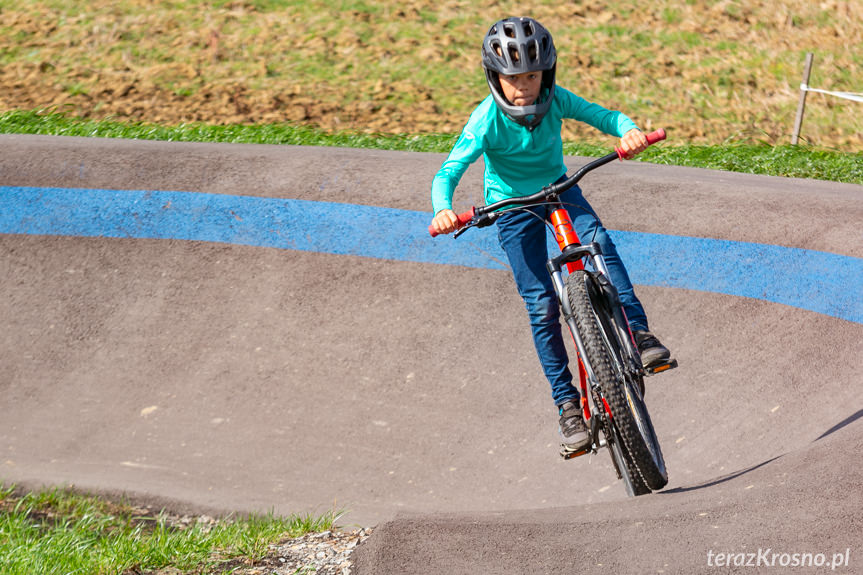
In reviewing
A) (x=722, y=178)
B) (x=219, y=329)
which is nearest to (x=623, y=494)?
(x=219, y=329)

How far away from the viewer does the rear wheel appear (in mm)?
4047

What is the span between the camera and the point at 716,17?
16.7 m

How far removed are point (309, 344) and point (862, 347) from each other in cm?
403

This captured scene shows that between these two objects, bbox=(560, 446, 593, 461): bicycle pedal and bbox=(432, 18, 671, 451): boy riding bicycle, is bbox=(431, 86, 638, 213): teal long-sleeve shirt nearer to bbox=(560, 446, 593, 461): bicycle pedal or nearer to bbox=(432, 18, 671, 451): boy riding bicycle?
bbox=(432, 18, 671, 451): boy riding bicycle

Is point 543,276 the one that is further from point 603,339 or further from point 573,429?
point 573,429

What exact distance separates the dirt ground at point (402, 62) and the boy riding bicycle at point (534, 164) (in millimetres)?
8278

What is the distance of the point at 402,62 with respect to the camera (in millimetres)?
15156

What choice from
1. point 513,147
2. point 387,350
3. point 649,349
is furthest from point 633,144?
point 387,350

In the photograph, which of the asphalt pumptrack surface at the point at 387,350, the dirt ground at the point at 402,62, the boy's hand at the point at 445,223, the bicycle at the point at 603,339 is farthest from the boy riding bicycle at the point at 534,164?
the dirt ground at the point at 402,62

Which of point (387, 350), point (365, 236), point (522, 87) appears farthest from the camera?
point (365, 236)

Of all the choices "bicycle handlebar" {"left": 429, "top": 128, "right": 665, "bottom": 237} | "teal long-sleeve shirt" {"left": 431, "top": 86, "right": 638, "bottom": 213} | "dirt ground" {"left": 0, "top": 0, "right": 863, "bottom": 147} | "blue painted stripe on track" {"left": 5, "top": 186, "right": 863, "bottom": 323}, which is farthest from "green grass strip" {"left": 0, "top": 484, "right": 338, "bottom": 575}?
"dirt ground" {"left": 0, "top": 0, "right": 863, "bottom": 147}

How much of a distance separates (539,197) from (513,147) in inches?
15.1

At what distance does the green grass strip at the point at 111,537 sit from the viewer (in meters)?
4.07

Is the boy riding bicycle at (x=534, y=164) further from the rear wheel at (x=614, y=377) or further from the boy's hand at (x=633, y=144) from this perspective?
the rear wheel at (x=614, y=377)
